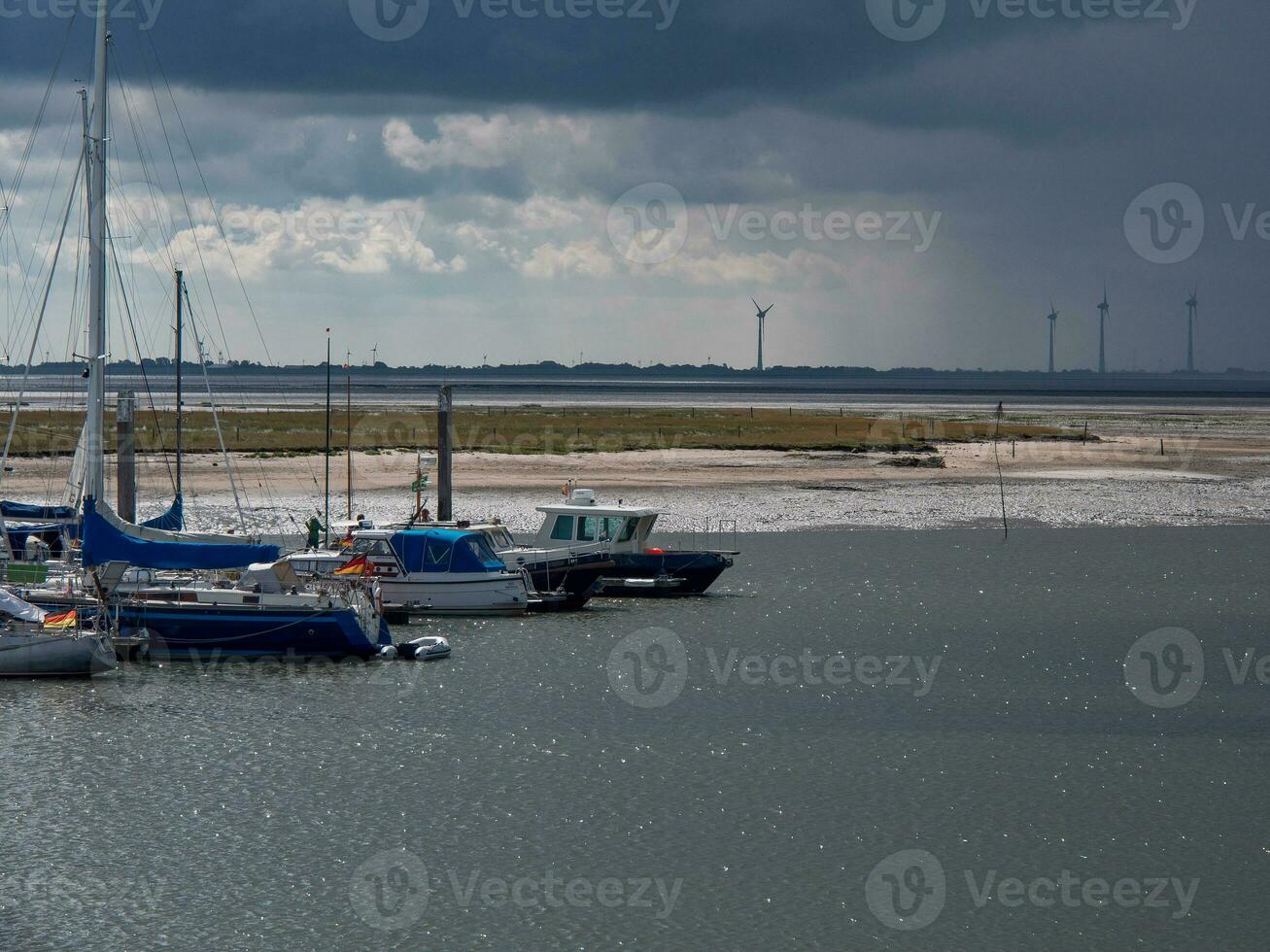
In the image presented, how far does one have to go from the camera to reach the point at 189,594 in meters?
38.1

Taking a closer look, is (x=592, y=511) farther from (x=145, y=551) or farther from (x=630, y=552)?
(x=145, y=551)

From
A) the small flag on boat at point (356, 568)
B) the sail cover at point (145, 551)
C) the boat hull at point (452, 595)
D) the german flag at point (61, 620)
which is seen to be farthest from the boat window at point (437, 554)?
the german flag at point (61, 620)

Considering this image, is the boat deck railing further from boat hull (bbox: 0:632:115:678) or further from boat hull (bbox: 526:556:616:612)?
boat hull (bbox: 0:632:115:678)

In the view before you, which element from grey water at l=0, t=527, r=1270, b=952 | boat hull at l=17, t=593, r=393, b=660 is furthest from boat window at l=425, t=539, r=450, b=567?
boat hull at l=17, t=593, r=393, b=660

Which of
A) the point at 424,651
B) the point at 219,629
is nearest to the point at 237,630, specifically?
the point at 219,629

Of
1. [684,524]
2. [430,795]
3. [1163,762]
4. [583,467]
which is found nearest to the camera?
[430,795]

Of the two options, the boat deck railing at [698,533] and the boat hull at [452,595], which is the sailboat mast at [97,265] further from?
the boat deck railing at [698,533]

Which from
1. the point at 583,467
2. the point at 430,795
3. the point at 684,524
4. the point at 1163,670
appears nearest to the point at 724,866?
the point at 430,795

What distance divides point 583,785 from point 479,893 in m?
5.16

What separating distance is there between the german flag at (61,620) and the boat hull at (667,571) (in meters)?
17.1

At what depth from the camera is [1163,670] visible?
3831 cm

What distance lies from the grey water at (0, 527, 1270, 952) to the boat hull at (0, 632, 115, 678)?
0.54 metres

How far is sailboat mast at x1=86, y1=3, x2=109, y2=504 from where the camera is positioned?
126 feet

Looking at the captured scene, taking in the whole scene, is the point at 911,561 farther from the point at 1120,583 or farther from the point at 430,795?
the point at 430,795
